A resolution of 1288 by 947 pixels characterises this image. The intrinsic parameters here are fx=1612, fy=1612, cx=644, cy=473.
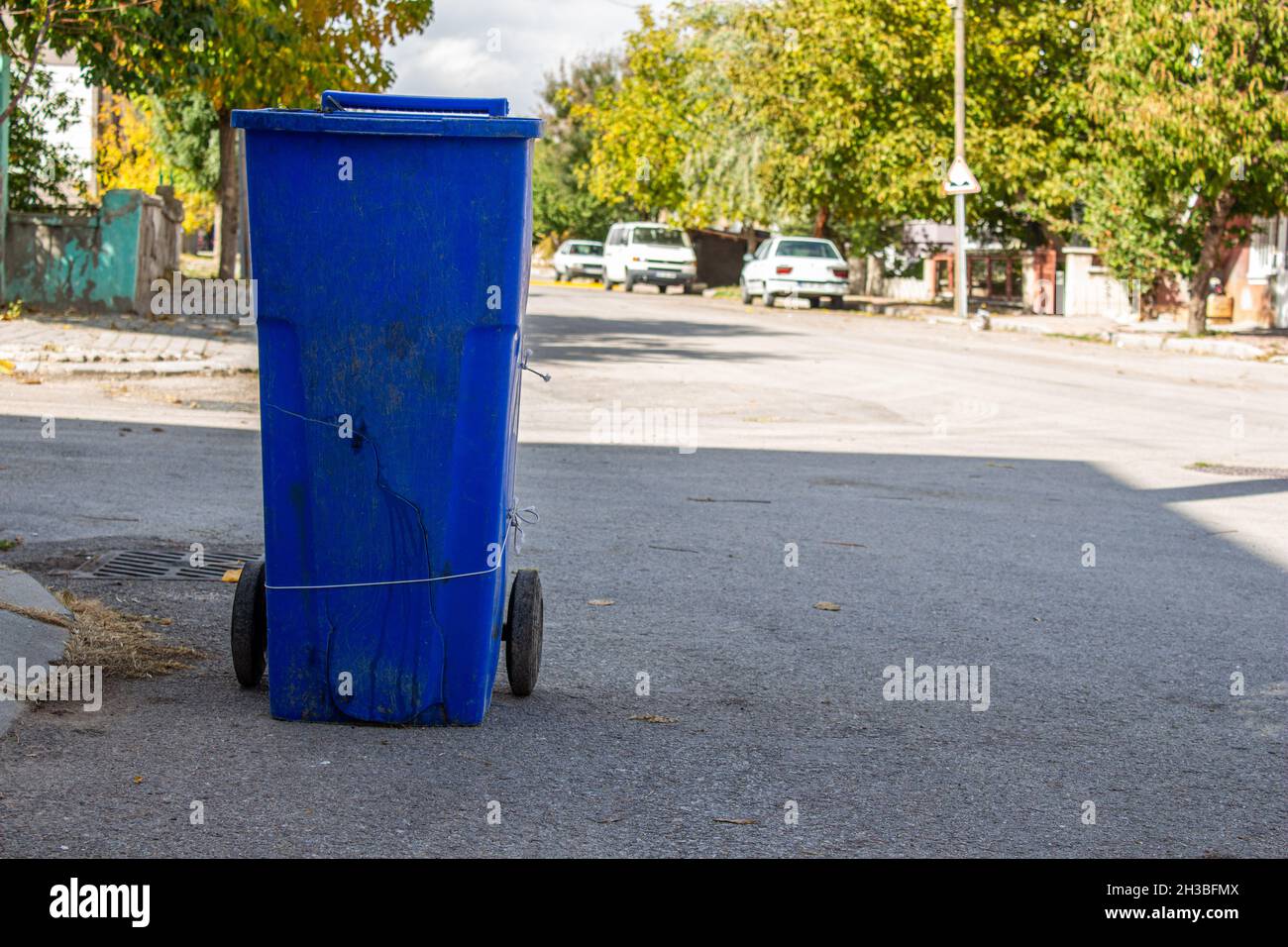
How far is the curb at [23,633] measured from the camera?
4.52 m

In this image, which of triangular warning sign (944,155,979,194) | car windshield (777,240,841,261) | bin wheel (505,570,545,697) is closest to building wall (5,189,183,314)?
triangular warning sign (944,155,979,194)

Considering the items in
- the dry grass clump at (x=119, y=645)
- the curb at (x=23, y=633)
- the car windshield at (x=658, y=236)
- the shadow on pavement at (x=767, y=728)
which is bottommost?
the shadow on pavement at (x=767, y=728)

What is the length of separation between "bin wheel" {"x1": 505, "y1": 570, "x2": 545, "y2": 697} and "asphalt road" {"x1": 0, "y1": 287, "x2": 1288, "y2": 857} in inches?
3.9

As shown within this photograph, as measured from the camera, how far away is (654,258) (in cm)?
4538

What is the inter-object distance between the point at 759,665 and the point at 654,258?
40.4 metres

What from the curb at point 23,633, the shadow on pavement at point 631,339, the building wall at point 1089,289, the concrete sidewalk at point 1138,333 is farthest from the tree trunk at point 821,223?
the curb at point 23,633

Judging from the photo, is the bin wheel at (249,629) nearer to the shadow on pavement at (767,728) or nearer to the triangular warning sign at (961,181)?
the shadow on pavement at (767,728)

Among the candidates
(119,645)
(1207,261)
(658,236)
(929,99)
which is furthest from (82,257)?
(658,236)

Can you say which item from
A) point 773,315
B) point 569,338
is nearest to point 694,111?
point 773,315

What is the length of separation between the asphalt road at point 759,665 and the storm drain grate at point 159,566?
0.15m

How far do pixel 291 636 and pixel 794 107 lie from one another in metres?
33.4

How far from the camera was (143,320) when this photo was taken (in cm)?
1947

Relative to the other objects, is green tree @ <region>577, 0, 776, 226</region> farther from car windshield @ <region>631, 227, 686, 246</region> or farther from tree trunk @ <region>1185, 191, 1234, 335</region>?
tree trunk @ <region>1185, 191, 1234, 335</region>
